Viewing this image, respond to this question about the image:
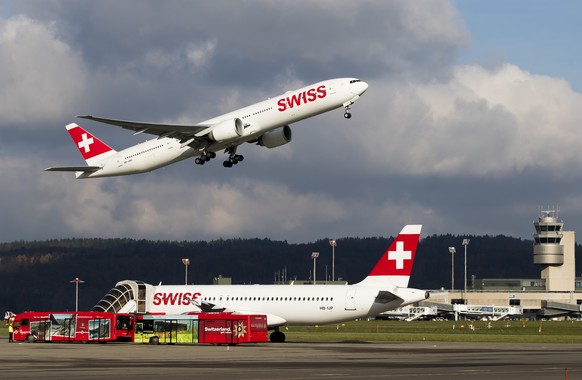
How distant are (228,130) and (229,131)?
5.0 inches

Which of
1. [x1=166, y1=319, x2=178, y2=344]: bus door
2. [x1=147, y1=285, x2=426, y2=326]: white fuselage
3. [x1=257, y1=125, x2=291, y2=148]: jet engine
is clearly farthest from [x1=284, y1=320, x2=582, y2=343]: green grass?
[x1=257, y1=125, x2=291, y2=148]: jet engine

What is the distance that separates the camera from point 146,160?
8594cm

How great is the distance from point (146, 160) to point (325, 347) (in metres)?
26.0

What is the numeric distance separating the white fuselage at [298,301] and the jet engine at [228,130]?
40.3 ft

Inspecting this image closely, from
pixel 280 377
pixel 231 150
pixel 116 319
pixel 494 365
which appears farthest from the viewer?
pixel 231 150

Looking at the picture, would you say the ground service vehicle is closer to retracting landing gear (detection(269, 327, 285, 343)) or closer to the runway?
retracting landing gear (detection(269, 327, 285, 343))

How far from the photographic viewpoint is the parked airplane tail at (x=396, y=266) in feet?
263

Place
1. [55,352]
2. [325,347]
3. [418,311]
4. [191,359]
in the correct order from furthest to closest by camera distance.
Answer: [418,311], [325,347], [55,352], [191,359]

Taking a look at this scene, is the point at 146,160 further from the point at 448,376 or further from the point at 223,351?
the point at 448,376

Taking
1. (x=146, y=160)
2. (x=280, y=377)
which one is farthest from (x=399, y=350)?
(x=146, y=160)

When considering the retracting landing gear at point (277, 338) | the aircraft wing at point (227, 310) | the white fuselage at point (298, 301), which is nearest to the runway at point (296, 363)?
the white fuselage at point (298, 301)

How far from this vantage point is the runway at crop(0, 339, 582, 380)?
136 feet

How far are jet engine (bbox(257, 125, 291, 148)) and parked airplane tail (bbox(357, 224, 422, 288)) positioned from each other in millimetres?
11756

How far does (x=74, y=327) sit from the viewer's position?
76.9 metres
